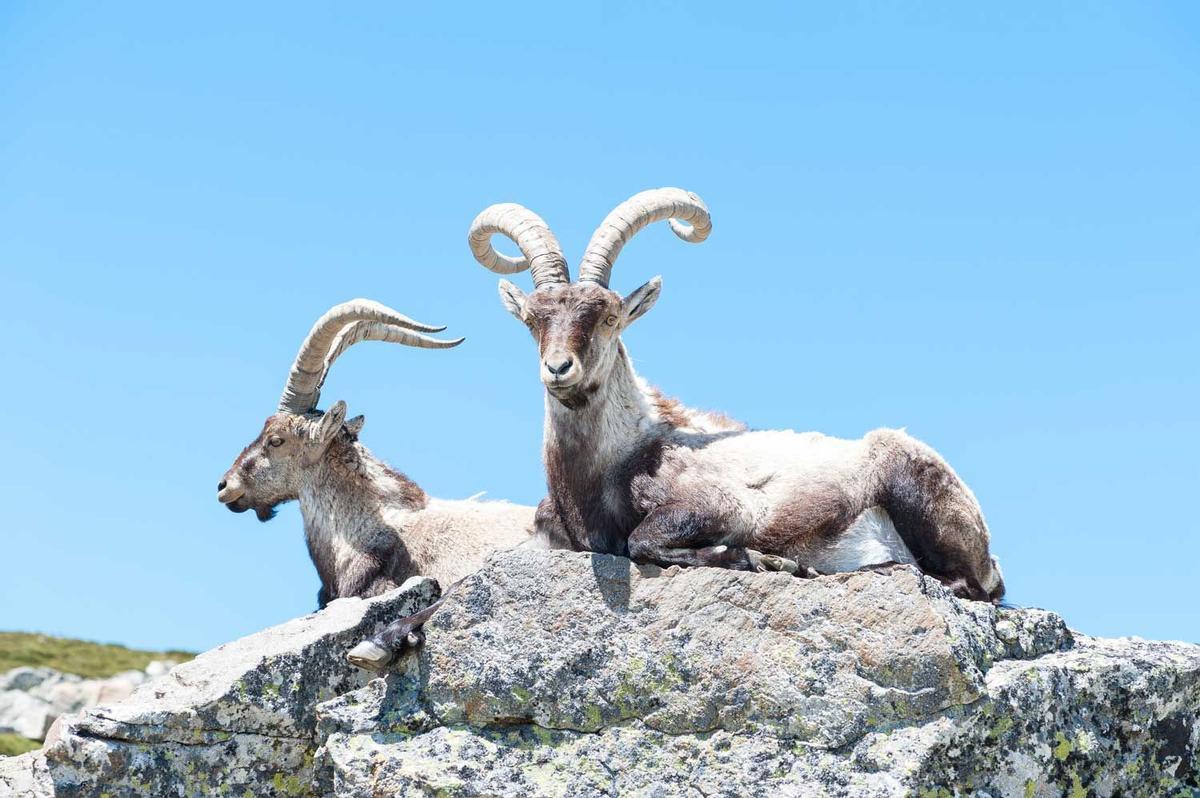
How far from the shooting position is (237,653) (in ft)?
35.6

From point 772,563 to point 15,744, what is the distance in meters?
29.4

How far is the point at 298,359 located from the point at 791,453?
6.26m

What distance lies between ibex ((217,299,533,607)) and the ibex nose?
4.46m

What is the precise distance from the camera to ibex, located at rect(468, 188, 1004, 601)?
10594mm

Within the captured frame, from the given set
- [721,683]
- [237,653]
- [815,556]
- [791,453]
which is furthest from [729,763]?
[237,653]

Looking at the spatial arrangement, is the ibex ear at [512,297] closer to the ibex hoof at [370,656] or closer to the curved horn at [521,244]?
the curved horn at [521,244]

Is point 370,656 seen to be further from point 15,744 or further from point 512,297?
point 15,744

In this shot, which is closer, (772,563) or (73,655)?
(772,563)

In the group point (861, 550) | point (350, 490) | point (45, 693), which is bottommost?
point (861, 550)

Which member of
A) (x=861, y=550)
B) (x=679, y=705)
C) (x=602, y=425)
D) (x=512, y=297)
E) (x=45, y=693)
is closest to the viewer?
(x=679, y=705)

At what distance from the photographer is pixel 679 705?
898 centimetres

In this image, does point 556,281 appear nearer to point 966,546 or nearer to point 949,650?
point 966,546

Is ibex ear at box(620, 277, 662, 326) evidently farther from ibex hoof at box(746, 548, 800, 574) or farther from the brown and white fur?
the brown and white fur

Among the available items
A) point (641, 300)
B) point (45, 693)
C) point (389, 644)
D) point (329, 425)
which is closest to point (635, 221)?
point (641, 300)
